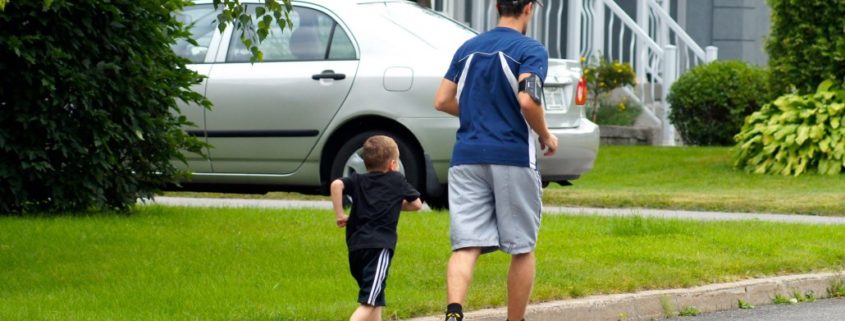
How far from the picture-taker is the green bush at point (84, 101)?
972 cm

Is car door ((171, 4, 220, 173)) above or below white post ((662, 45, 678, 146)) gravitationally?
above

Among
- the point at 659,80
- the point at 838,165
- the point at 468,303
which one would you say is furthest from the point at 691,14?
the point at 468,303

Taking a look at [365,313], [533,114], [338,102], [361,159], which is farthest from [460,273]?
[338,102]

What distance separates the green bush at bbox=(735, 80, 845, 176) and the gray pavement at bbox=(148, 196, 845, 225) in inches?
117

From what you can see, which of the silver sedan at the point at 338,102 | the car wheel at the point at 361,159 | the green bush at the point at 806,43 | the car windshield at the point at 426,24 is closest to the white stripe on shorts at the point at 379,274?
the silver sedan at the point at 338,102

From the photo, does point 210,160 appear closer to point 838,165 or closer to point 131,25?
point 131,25

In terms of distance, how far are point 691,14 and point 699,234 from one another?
1428 cm

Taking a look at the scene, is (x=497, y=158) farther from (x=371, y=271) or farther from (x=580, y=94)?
(x=580, y=94)

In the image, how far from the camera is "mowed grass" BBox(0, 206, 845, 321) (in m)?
6.80

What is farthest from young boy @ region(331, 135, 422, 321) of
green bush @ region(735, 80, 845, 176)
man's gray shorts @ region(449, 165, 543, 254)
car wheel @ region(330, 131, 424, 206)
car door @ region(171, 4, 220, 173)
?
green bush @ region(735, 80, 845, 176)

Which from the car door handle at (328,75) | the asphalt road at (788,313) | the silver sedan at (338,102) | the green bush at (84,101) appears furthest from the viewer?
the car door handle at (328,75)

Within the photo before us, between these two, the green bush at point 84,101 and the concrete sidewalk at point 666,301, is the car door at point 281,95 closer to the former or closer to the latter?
the green bush at point 84,101

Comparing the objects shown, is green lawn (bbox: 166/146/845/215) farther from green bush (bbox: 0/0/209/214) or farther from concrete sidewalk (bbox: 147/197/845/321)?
concrete sidewalk (bbox: 147/197/845/321)

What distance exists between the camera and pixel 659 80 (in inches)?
800
